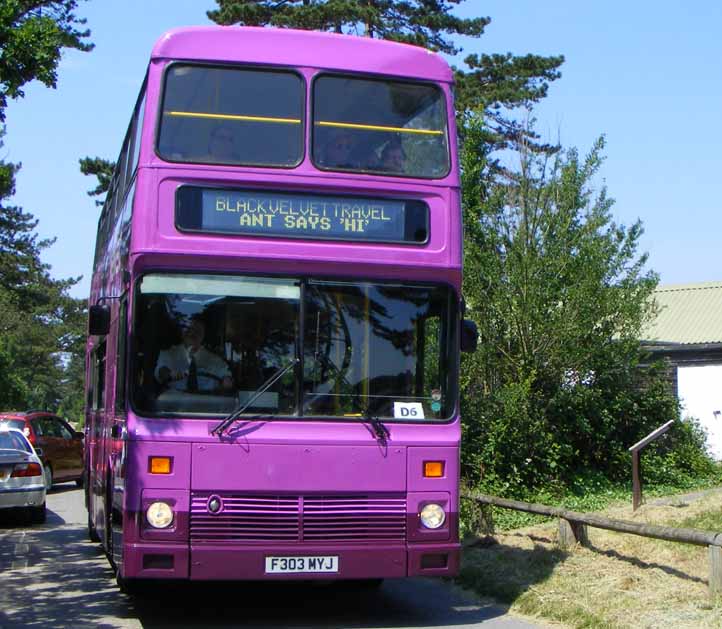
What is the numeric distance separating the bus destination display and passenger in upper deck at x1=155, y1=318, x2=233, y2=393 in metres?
0.92

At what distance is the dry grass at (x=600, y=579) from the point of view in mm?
8914

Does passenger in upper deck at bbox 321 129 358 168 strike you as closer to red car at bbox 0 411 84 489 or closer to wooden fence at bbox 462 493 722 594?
wooden fence at bbox 462 493 722 594

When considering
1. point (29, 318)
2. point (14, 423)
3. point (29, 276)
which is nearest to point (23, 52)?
point (14, 423)

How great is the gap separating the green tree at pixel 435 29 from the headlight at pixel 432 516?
67.1ft

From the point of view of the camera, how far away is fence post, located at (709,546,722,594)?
29.8 ft

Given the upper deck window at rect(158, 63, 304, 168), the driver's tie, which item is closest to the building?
the upper deck window at rect(158, 63, 304, 168)

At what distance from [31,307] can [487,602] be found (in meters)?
59.5

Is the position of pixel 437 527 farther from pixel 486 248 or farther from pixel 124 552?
pixel 486 248

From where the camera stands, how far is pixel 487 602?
10.3m

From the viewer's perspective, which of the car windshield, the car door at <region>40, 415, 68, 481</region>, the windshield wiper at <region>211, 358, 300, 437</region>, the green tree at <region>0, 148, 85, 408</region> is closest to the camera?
the windshield wiper at <region>211, 358, 300, 437</region>

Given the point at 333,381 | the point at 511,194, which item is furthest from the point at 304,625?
the point at 511,194

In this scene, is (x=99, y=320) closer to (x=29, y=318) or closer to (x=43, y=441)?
(x=43, y=441)

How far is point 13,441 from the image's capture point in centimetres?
1909

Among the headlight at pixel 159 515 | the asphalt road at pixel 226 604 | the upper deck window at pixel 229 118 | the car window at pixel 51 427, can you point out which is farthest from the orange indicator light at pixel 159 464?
the car window at pixel 51 427
